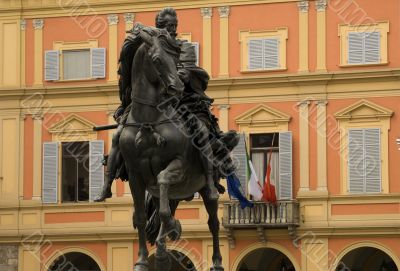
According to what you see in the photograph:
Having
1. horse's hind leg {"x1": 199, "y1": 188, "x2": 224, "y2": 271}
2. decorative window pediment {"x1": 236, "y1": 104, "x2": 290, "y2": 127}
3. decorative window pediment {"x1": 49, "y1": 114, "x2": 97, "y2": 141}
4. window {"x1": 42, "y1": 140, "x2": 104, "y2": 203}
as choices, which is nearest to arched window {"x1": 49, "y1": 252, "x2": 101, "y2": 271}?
window {"x1": 42, "y1": 140, "x2": 104, "y2": 203}

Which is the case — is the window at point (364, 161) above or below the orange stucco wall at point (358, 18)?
below

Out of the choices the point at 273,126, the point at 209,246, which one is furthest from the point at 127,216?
the point at 273,126

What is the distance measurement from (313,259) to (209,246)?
336 centimetres

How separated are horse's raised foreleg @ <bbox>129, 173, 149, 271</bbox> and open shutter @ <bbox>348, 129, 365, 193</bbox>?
25.3 meters

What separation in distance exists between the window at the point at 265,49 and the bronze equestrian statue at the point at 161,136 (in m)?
25.5

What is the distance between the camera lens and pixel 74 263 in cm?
4350

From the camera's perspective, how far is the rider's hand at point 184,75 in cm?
1542

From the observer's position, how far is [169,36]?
1452 cm

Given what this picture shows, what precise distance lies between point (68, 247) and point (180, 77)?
1094 inches

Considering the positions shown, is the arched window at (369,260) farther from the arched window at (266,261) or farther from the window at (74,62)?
the window at (74,62)

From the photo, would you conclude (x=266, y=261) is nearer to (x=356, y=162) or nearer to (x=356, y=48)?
(x=356, y=162)

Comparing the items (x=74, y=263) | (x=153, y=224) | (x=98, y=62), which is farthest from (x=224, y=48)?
(x=153, y=224)

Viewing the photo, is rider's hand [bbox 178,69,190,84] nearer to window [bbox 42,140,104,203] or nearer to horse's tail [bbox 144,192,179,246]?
horse's tail [bbox 144,192,179,246]

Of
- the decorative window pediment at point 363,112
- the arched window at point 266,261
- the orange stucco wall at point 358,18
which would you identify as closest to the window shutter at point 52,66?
the arched window at point 266,261
